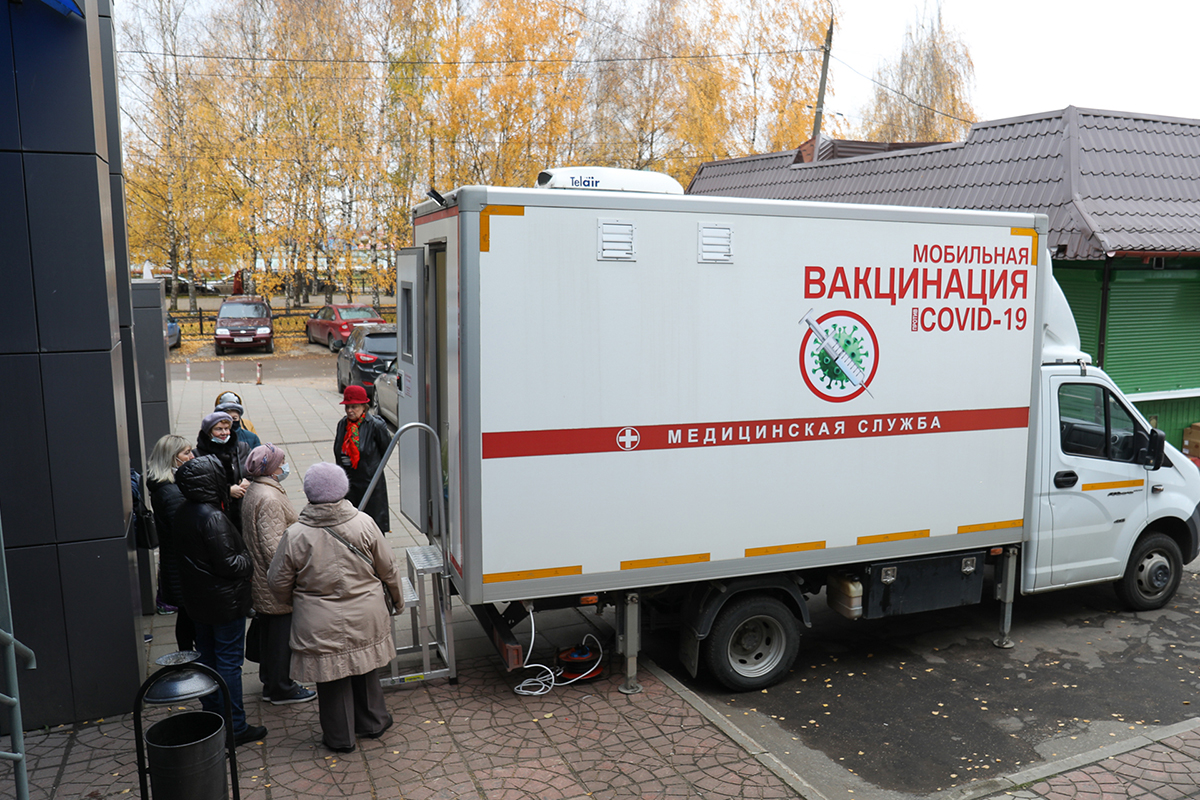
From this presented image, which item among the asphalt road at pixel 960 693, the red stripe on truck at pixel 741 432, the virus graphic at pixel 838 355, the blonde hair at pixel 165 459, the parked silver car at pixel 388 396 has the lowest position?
the asphalt road at pixel 960 693

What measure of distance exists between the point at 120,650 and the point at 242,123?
29.3 metres

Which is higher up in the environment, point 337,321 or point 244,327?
point 337,321

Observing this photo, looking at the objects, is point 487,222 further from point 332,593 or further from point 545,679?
point 545,679

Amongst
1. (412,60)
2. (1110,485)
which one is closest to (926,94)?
(412,60)

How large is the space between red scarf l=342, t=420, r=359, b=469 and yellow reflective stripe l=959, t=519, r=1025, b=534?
5046mm

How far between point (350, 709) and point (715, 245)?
366cm

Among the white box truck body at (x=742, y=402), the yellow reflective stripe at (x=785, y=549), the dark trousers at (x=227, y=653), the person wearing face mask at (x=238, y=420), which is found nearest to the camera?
the dark trousers at (x=227, y=653)

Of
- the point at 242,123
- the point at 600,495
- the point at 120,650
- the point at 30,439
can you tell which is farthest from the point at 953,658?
the point at 242,123

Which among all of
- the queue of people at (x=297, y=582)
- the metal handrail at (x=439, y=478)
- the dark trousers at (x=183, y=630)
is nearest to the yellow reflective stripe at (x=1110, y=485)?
the metal handrail at (x=439, y=478)

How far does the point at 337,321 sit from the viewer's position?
1177 inches

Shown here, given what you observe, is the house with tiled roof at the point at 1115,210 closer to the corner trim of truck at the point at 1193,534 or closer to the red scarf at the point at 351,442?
the corner trim of truck at the point at 1193,534

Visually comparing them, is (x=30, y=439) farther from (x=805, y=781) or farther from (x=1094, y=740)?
(x=1094, y=740)

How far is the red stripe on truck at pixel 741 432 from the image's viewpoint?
5.61m

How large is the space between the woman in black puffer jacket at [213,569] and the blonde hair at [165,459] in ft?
3.07
